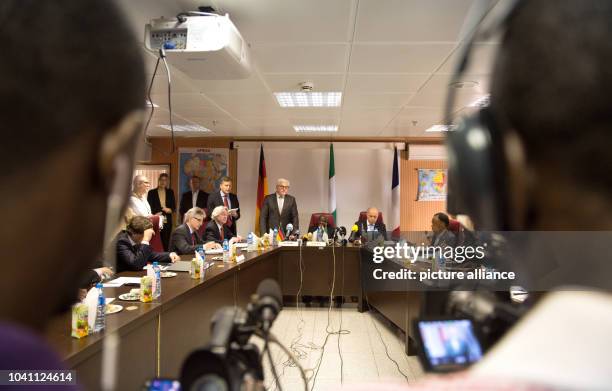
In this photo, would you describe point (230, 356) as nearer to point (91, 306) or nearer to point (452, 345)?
point (452, 345)

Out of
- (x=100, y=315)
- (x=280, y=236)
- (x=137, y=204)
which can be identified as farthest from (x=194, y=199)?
(x=137, y=204)

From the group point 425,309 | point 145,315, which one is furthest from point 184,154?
point 425,309

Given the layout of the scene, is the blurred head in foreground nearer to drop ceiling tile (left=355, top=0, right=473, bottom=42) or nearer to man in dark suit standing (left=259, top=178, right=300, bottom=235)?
drop ceiling tile (left=355, top=0, right=473, bottom=42)

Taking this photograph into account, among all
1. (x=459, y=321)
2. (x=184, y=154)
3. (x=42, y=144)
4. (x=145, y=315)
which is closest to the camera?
(x=42, y=144)

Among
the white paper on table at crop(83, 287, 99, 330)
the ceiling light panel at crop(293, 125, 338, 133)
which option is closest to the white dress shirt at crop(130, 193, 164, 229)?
the white paper on table at crop(83, 287, 99, 330)

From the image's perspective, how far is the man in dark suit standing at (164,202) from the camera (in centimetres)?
479

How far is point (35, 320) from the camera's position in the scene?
0.81 ft

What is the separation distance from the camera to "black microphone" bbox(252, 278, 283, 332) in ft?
1.11

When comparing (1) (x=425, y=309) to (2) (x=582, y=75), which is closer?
(2) (x=582, y=75)

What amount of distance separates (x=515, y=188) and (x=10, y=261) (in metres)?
0.38

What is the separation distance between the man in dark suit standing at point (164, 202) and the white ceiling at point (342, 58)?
1.42 meters

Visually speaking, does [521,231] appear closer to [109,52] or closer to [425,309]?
[425,309]

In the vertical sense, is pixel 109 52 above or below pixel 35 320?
above

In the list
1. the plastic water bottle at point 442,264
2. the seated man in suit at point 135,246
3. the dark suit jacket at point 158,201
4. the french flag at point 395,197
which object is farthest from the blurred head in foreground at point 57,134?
the french flag at point 395,197
